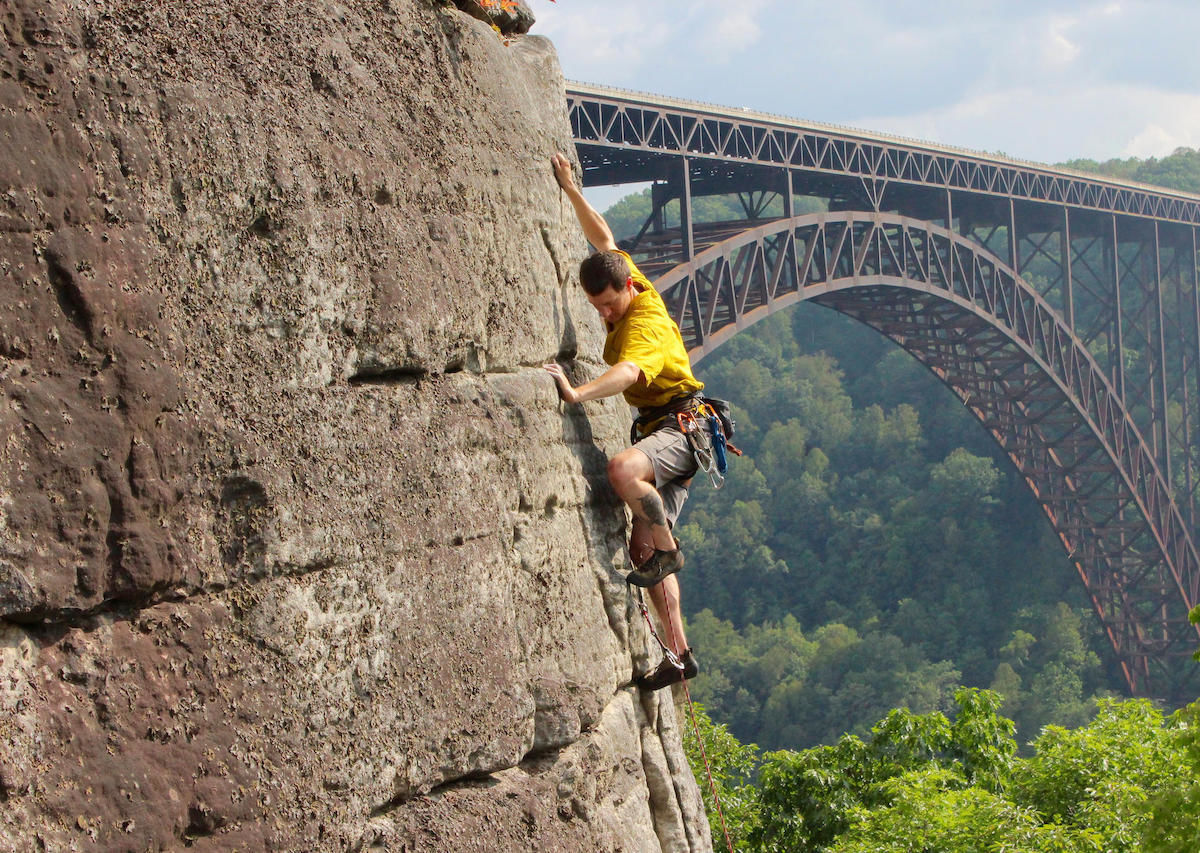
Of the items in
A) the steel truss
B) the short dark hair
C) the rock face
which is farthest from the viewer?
the steel truss

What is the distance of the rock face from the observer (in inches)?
74.0

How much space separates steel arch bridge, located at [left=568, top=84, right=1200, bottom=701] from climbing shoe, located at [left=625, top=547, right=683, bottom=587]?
11036mm

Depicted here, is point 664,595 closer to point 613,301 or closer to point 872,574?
point 613,301

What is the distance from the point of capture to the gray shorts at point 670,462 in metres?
3.35

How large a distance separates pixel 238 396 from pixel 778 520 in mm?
47884

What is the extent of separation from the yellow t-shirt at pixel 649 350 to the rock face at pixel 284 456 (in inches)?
11.6

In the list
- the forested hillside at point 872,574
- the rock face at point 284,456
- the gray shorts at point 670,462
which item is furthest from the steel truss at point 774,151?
the forested hillside at point 872,574

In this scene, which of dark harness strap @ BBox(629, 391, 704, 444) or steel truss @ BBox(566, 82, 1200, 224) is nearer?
dark harness strap @ BBox(629, 391, 704, 444)

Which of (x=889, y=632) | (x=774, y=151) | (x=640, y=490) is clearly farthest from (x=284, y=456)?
(x=889, y=632)

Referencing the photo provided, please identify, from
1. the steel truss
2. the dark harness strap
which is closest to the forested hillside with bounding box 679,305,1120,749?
the steel truss

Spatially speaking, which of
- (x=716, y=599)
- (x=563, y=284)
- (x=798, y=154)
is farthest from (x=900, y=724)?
(x=716, y=599)

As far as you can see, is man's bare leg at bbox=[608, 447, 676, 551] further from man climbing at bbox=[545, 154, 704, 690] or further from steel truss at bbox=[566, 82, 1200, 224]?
steel truss at bbox=[566, 82, 1200, 224]

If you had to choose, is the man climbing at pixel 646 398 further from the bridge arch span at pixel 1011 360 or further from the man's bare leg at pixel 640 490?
the bridge arch span at pixel 1011 360

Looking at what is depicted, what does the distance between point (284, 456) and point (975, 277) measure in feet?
71.2
